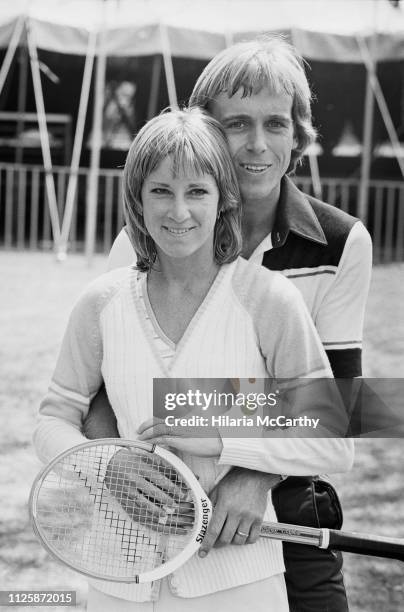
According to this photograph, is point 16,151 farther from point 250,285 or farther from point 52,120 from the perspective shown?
point 250,285

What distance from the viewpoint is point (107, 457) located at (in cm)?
117

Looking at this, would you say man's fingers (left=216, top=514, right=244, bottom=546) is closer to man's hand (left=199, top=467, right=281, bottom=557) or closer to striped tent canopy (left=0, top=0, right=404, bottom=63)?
man's hand (left=199, top=467, right=281, bottom=557)

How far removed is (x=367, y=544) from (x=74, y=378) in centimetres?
44

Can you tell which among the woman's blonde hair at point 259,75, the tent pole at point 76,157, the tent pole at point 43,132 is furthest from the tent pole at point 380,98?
the woman's blonde hair at point 259,75

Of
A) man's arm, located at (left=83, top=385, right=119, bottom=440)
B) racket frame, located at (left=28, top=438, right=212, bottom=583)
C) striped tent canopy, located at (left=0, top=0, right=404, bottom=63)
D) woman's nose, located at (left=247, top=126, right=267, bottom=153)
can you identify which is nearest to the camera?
racket frame, located at (left=28, top=438, right=212, bottom=583)

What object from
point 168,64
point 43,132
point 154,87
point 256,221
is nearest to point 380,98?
point 168,64

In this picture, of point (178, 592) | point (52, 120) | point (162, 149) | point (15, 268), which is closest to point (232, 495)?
point (178, 592)

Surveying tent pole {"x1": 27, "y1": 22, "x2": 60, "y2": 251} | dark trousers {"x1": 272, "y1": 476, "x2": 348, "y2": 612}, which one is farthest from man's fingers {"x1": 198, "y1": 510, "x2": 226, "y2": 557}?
tent pole {"x1": 27, "y1": 22, "x2": 60, "y2": 251}

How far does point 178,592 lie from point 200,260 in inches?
17.1

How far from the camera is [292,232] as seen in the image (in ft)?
4.57

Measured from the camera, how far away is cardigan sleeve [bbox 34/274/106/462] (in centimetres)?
120

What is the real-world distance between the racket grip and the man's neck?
1.51ft

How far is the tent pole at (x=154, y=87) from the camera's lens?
25.6 feet

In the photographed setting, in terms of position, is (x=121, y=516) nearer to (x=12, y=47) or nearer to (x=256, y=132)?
(x=256, y=132)
